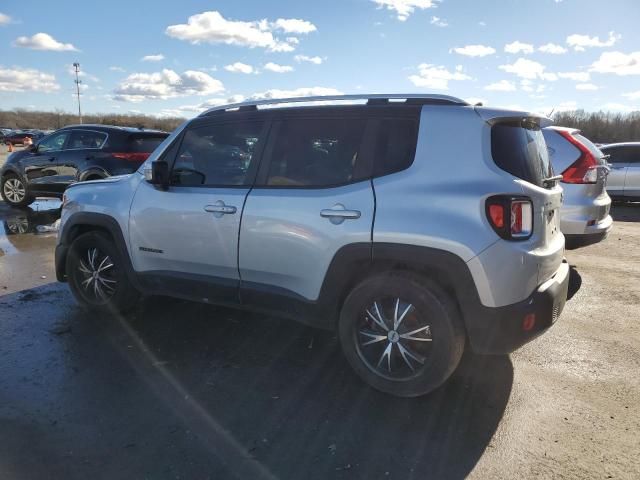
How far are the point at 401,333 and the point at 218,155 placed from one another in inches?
79.7

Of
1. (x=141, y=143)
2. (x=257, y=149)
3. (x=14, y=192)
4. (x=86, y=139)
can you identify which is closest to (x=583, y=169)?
(x=257, y=149)

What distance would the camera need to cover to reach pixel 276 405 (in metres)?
3.13

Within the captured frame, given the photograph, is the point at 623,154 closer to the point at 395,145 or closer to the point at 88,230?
the point at 395,145

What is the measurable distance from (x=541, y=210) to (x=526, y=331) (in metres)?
0.75

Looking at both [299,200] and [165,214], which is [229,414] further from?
[165,214]

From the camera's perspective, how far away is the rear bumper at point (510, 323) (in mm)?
2859

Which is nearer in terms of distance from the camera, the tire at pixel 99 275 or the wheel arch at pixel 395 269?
the wheel arch at pixel 395 269

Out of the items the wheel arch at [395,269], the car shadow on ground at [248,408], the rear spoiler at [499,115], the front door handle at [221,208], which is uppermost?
the rear spoiler at [499,115]

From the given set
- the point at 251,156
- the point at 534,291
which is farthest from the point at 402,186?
the point at 251,156

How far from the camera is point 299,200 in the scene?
3377 mm

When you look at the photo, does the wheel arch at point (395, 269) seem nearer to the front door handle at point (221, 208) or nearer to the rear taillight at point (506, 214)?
the rear taillight at point (506, 214)

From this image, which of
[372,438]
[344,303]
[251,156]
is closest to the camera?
[372,438]

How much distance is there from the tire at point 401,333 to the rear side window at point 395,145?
688 millimetres

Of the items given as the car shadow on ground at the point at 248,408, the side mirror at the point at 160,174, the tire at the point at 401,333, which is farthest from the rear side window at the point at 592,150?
the side mirror at the point at 160,174
